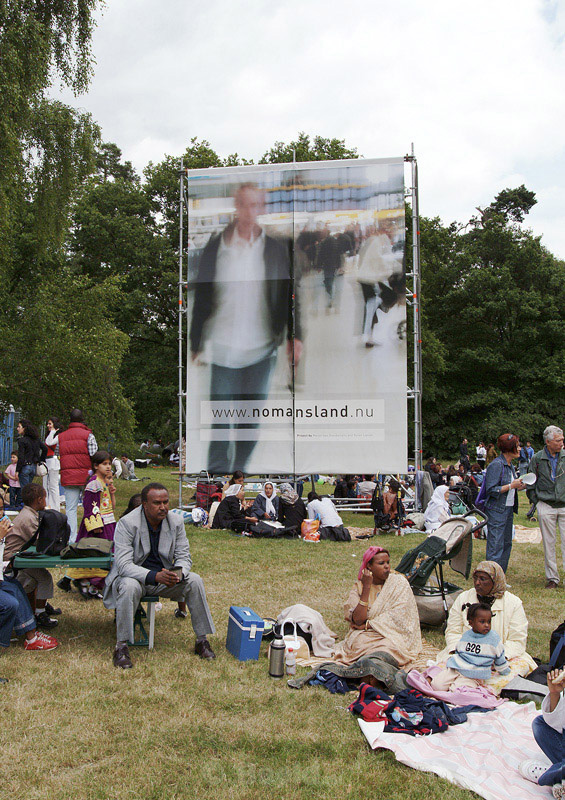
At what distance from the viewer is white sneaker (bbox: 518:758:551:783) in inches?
123

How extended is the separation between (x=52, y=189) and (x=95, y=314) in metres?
3.12

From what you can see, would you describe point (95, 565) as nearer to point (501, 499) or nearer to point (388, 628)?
point (388, 628)

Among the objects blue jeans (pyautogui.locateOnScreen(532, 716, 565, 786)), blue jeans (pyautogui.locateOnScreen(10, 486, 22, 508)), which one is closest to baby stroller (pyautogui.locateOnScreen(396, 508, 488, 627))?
blue jeans (pyautogui.locateOnScreen(532, 716, 565, 786))

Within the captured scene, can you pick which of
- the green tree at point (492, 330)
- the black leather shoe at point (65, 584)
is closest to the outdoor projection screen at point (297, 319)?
the black leather shoe at point (65, 584)

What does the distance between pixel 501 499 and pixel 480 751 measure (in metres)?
3.88

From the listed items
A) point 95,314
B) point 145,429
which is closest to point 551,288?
point 145,429

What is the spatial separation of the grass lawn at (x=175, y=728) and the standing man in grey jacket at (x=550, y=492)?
1.33m

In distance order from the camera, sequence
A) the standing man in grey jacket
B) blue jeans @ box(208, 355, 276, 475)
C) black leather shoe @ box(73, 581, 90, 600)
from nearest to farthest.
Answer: black leather shoe @ box(73, 581, 90, 600) < the standing man in grey jacket < blue jeans @ box(208, 355, 276, 475)

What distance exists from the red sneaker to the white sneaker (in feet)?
11.2

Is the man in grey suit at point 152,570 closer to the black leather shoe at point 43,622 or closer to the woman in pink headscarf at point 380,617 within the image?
the black leather shoe at point 43,622

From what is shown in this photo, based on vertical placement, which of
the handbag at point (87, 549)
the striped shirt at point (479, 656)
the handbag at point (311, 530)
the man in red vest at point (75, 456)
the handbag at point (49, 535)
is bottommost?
the handbag at point (311, 530)

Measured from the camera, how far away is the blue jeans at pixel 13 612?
4691 mm

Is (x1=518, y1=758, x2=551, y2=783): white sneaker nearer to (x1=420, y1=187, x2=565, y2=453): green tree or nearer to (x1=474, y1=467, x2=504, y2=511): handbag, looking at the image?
(x1=474, y1=467, x2=504, y2=511): handbag

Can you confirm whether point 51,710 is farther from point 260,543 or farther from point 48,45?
point 48,45
